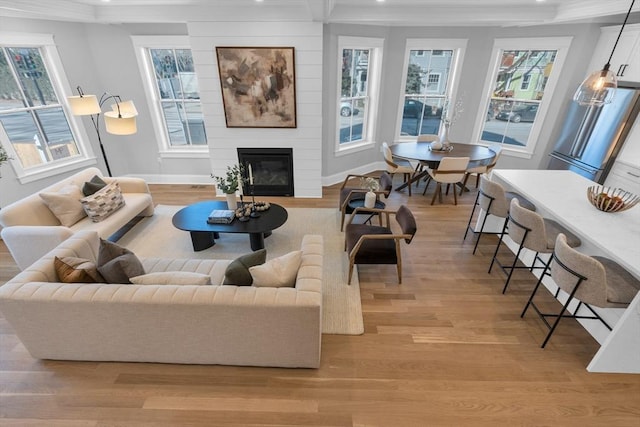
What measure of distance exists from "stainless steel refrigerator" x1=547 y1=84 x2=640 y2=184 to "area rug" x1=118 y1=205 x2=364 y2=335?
12.4 feet

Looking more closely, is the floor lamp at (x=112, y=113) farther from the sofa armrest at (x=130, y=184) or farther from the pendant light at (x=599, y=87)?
the pendant light at (x=599, y=87)

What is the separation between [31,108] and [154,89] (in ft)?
5.27

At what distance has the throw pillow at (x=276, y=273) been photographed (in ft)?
6.52

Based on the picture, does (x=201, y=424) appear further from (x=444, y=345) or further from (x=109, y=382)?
(x=444, y=345)

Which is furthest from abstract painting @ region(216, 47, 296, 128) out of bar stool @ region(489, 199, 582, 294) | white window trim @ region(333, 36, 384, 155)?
bar stool @ region(489, 199, 582, 294)

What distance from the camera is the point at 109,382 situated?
2.05 meters

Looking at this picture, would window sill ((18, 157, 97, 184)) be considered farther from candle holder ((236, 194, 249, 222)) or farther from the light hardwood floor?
candle holder ((236, 194, 249, 222))

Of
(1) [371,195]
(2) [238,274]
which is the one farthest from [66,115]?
(1) [371,195]

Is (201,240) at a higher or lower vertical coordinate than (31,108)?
lower

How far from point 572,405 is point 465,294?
3.58 feet

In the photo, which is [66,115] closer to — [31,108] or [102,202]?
[31,108]

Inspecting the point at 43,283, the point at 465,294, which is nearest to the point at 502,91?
the point at 465,294

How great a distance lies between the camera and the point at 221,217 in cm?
334

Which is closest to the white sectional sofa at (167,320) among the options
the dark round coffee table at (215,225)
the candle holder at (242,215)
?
the dark round coffee table at (215,225)
